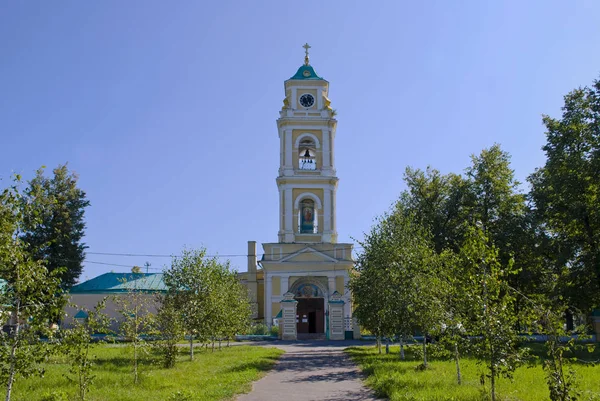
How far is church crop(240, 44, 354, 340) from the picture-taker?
43.7 metres

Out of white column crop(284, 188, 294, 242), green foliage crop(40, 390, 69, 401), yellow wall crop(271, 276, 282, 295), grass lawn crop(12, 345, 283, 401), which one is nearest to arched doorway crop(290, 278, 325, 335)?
yellow wall crop(271, 276, 282, 295)

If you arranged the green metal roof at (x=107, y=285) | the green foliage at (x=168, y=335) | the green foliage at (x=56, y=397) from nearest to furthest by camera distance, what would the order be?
the green foliage at (x=56, y=397) → the green foliage at (x=168, y=335) → the green metal roof at (x=107, y=285)

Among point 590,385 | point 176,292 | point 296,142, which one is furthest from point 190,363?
point 296,142

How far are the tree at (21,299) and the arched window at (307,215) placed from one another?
37424mm

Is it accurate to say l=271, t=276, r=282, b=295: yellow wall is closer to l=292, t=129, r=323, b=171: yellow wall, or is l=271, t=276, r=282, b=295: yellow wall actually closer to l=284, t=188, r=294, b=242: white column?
l=284, t=188, r=294, b=242: white column

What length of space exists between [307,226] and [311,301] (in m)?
6.18

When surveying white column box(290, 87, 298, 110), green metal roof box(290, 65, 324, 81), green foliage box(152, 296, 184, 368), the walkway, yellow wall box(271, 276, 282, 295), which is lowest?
the walkway

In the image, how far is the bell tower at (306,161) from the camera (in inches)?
1799

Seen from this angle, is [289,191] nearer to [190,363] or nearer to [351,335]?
[351,335]

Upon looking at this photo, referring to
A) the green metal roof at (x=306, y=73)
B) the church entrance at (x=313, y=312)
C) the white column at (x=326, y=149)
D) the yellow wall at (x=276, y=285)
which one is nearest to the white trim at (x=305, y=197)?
the white column at (x=326, y=149)

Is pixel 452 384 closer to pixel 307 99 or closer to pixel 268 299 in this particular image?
pixel 268 299

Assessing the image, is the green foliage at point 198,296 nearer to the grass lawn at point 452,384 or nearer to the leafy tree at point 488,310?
the grass lawn at point 452,384

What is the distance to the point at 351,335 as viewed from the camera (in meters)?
41.1

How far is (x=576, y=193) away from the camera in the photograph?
1051 inches
